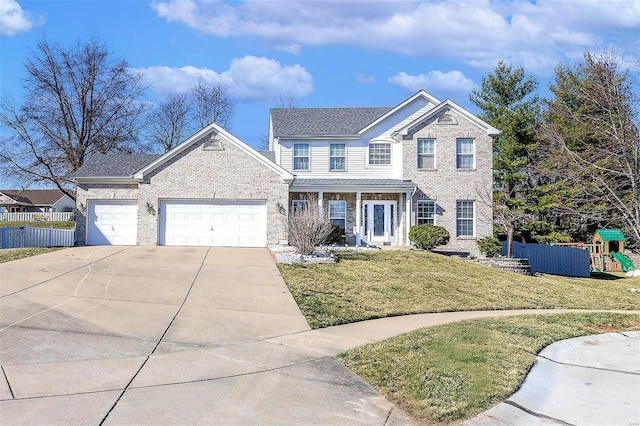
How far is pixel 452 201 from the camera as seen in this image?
25.0 m

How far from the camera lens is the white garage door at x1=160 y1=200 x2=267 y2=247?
2198 centimetres

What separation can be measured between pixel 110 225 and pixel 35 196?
58.7m

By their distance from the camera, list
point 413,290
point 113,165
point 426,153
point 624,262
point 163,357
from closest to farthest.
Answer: point 163,357
point 413,290
point 113,165
point 426,153
point 624,262

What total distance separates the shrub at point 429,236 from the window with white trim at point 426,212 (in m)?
1.69

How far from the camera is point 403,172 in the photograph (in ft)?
82.2

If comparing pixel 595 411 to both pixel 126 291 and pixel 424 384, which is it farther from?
pixel 126 291

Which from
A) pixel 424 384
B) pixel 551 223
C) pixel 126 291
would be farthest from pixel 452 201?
pixel 424 384

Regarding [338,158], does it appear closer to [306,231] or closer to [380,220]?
[380,220]

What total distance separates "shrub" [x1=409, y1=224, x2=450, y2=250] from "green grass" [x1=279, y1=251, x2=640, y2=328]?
135 inches

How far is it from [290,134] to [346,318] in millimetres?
16568

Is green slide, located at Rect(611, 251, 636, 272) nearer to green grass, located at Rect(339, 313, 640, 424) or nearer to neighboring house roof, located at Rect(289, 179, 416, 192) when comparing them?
neighboring house roof, located at Rect(289, 179, 416, 192)

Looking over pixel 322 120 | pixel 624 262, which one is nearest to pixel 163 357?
pixel 322 120

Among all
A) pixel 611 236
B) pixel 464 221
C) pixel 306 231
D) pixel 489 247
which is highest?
pixel 464 221

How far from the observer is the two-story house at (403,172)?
81.9 feet
